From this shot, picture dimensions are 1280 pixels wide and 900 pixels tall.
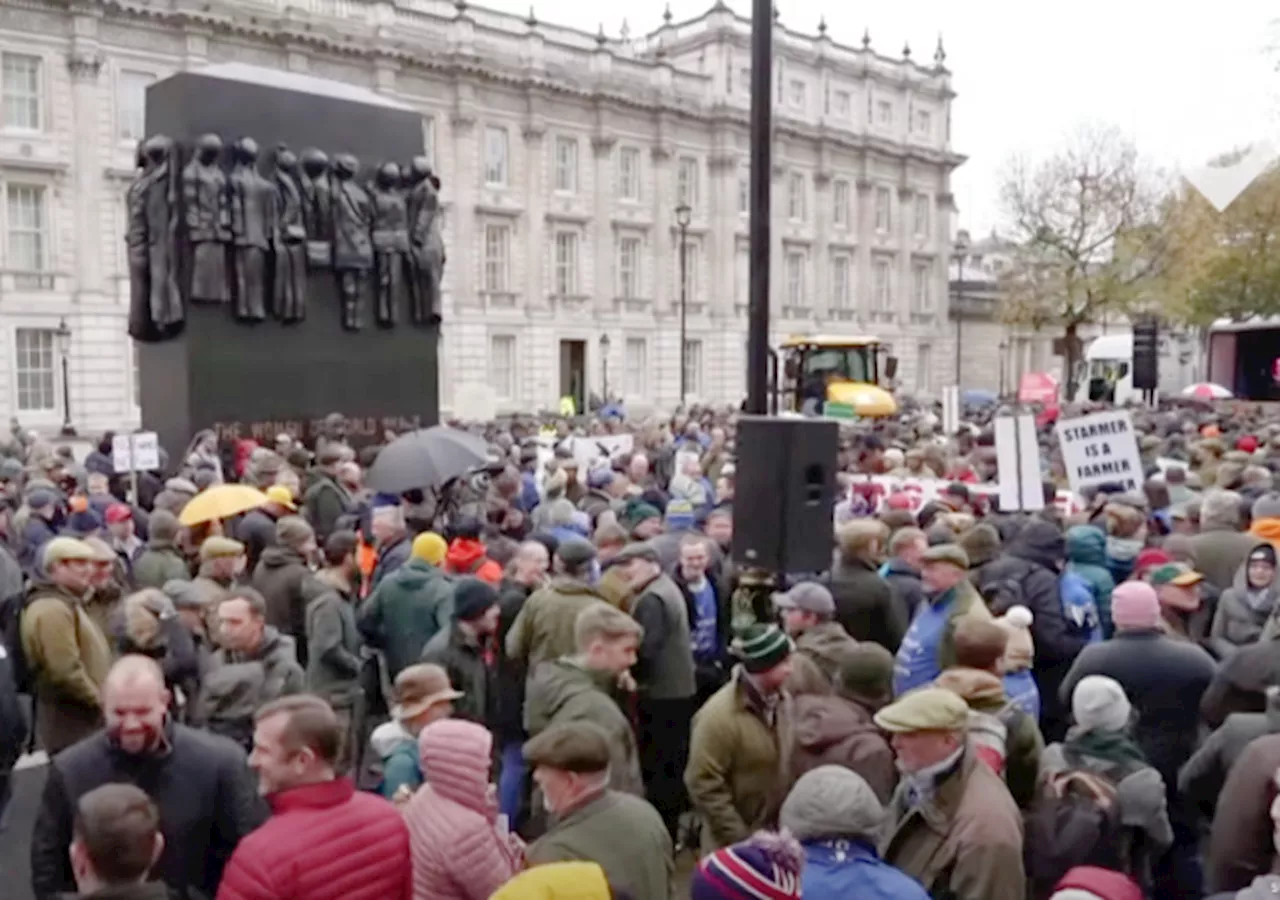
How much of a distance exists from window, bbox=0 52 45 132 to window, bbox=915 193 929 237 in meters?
42.0

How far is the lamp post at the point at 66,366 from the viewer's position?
3306 centimetres

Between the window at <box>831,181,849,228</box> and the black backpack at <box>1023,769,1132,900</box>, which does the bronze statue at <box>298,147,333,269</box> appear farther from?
the window at <box>831,181,849,228</box>

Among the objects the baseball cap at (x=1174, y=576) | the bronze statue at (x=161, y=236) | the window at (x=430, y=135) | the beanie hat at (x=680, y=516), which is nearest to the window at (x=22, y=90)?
the window at (x=430, y=135)

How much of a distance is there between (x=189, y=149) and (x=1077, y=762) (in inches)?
538

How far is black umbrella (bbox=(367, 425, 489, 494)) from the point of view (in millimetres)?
9617

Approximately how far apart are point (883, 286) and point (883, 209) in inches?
150

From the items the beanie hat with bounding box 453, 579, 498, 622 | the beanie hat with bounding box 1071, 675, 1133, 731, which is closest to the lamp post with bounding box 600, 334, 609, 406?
the beanie hat with bounding box 453, 579, 498, 622

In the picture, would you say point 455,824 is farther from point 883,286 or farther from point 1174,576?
point 883,286

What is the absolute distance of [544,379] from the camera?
45875 millimetres

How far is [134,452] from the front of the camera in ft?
36.3

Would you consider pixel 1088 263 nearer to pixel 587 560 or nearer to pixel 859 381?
pixel 859 381

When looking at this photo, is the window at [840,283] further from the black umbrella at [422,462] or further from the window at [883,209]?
the black umbrella at [422,462]

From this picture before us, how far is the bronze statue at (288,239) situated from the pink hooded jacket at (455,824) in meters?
13.2

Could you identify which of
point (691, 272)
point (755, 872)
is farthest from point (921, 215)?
point (755, 872)
